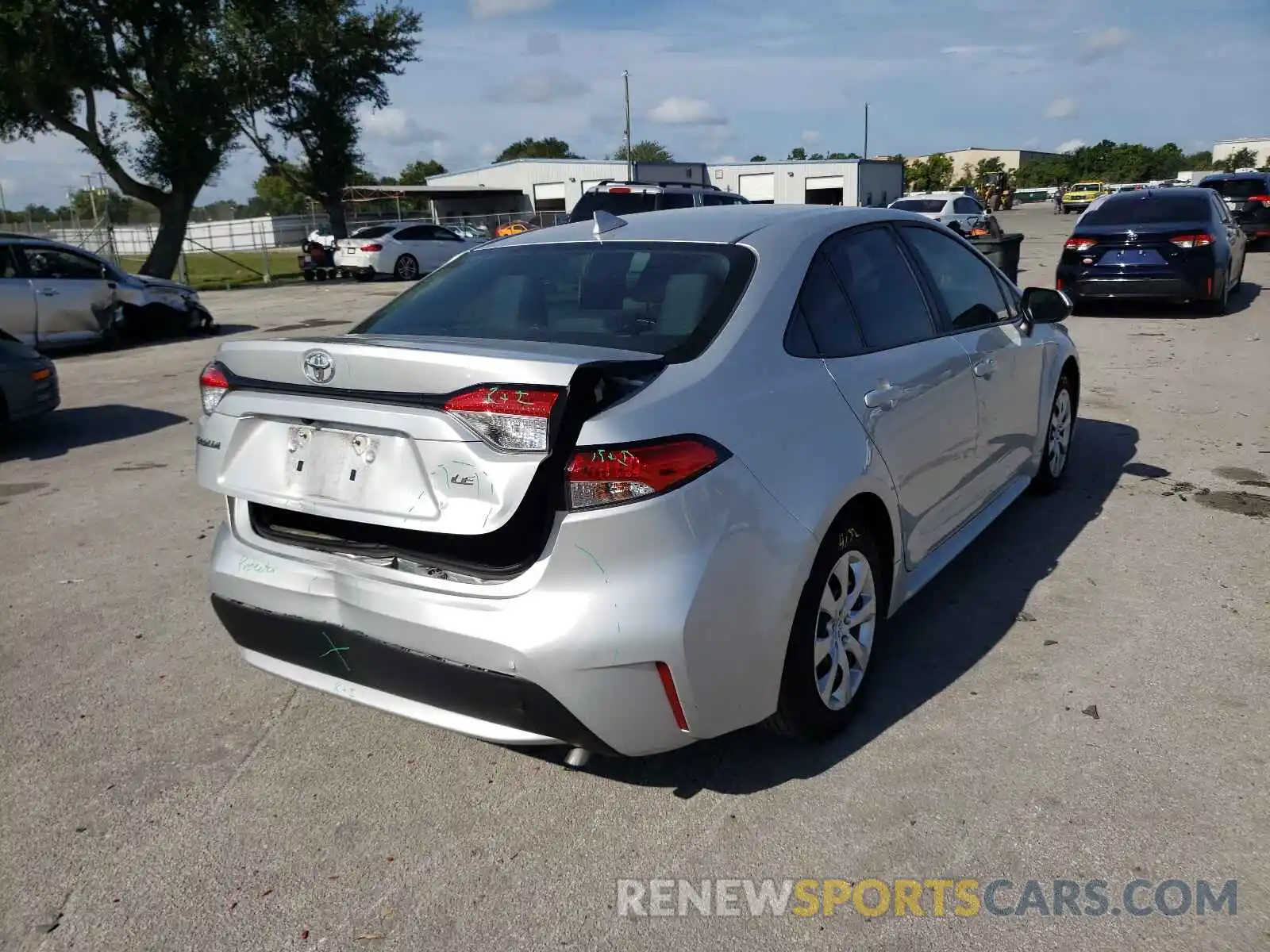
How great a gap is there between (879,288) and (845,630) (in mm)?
1322

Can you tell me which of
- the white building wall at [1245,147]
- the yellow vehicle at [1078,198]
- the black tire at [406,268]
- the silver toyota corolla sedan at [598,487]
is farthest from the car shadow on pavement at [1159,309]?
the white building wall at [1245,147]

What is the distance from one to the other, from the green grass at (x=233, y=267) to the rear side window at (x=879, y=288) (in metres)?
26.6

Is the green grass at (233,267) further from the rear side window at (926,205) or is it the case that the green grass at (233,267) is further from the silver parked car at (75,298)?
the rear side window at (926,205)

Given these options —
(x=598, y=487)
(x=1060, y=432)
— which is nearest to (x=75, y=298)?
(x=1060, y=432)

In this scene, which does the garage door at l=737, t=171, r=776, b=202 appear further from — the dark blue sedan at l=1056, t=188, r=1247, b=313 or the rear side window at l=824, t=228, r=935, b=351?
the rear side window at l=824, t=228, r=935, b=351

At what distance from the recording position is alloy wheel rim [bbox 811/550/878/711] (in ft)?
10.3

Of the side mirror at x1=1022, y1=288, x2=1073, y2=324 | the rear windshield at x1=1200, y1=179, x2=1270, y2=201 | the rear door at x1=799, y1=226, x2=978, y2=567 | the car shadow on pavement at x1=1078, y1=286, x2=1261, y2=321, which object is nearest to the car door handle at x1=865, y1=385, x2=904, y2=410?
the rear door at x1=799, y1=226, x2=978, y2=567

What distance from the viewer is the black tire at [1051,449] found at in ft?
18.2

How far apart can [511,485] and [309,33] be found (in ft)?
114

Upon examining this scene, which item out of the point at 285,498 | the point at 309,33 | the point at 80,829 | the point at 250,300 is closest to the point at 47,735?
the point at 80,829

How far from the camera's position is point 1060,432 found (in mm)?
5793

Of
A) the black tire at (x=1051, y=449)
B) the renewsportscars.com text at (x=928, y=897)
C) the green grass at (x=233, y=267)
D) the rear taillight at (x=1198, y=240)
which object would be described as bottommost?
the green grass at (x=233, y=267)

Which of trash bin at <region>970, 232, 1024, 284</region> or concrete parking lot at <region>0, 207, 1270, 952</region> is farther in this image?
trash bin at <region>970, 232, 1024, 284</region>

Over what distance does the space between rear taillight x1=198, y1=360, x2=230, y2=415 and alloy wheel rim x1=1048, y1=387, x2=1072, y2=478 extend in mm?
4178
